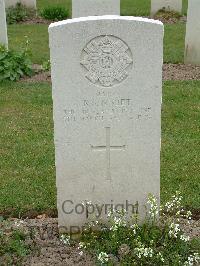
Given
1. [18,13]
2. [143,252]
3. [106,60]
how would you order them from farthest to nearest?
1. [18,13]
2. [106,60]
3. [143,252]

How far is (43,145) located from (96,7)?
11.8ft

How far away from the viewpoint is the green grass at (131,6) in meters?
14.6

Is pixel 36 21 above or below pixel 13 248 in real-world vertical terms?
above

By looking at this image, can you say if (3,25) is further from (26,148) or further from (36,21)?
(36,21)

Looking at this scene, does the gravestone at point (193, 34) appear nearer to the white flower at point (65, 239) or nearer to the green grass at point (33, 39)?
the green grass at point (33, 39)

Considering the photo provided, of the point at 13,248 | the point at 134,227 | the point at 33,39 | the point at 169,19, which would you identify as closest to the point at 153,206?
the point at 134,227

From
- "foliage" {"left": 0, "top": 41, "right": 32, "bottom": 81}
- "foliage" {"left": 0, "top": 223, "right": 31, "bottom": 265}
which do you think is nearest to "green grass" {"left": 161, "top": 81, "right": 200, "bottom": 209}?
"foliage" {"left": 0, "top": 223, "right": 31, "bottom": 265}

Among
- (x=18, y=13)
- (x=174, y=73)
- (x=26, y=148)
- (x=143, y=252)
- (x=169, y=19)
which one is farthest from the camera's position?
(x=18, y=13)

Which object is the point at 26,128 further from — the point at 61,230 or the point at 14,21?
the point at 14,21

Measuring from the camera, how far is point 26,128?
22.1 feet

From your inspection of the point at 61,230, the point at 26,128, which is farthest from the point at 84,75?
the point at 26,128

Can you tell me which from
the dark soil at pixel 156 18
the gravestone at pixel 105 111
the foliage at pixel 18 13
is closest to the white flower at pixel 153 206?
the gravestone at pixel 105 111

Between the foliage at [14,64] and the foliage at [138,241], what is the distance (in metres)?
4.81

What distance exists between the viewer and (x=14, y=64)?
8.80 m
